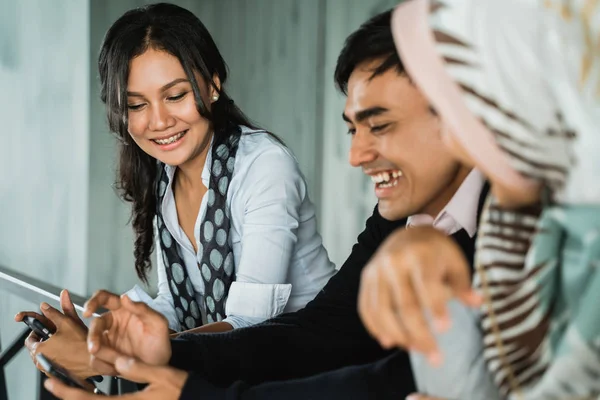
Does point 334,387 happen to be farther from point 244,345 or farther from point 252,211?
point 252,211

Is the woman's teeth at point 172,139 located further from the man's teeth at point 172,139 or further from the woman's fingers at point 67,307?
the woman's fingers at point 67,307

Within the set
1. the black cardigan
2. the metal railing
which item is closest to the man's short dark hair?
the black cardigan

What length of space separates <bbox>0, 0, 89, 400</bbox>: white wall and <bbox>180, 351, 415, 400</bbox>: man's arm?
3.42 meters

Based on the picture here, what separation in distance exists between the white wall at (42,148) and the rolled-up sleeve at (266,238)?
2719 mm

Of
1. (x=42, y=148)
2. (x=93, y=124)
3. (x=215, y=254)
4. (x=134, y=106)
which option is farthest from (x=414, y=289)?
(x=42, y=148)

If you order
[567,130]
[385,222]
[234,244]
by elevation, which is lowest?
[234,244]

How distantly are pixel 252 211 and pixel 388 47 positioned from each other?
581mm

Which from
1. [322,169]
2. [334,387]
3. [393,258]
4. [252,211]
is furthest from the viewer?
[322,169]

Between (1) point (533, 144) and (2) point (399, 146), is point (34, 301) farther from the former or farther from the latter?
(1) point (533, 144)

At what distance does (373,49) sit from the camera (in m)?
1.23

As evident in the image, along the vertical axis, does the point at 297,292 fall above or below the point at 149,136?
below

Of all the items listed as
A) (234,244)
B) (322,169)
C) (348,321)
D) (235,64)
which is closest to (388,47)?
(348,321)

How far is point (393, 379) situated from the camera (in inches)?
42.4

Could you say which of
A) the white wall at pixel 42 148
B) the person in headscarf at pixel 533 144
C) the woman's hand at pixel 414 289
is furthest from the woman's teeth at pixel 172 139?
the white wall at pixel 42 148
